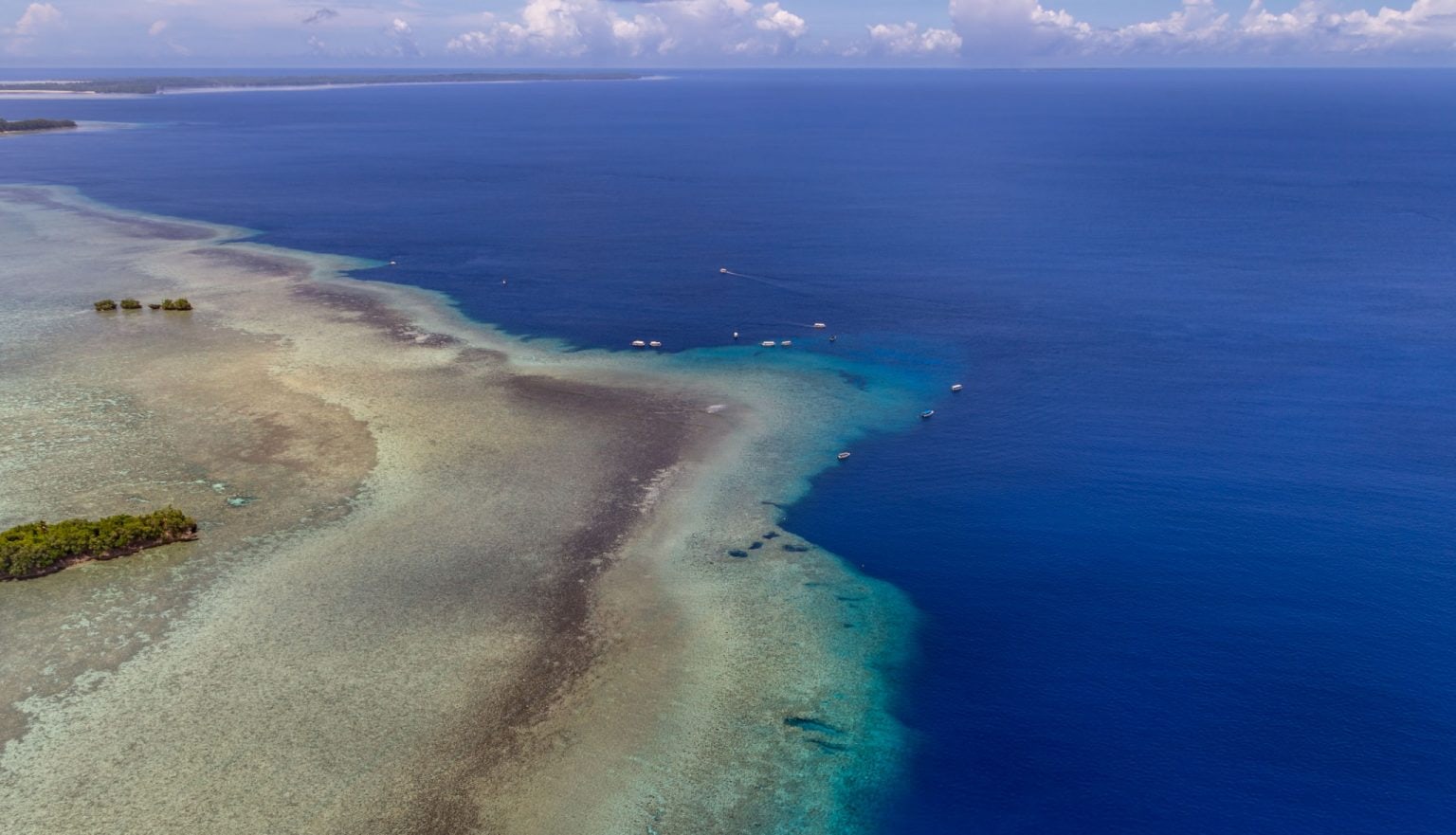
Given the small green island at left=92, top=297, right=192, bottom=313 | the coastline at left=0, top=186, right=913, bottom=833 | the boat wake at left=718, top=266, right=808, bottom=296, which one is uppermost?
the boat wake at left=718, top=266, right=808, bottom=296

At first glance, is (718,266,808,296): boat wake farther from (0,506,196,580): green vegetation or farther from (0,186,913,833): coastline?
(0,506,196,580): green vegetation

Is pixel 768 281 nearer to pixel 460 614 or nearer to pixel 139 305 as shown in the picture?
pixel 139 305

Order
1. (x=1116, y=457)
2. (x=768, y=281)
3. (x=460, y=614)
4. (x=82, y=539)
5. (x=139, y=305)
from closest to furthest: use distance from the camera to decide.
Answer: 1. (x=460, y=614)
2. (x=82, y=539)
3. (x=1116, y=457)
4. (x=139, y=305)
5. (x=768, y=281)

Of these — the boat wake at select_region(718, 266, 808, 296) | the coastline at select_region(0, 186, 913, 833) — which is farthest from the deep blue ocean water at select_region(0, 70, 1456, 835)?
the coastline at select_region(0, 186, 913, 833)

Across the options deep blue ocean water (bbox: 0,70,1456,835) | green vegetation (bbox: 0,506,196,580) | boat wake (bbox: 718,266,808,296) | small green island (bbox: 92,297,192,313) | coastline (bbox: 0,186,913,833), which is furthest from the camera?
boat wake (bbox: 718,266,808,296)

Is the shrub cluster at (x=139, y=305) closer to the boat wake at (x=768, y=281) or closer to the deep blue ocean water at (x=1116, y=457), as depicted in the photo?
the deep blue ocean water at (x=1116, y=457)

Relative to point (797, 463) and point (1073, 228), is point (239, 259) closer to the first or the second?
point (797, 463)

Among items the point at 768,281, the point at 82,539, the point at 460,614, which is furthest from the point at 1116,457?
the point at 82,539
